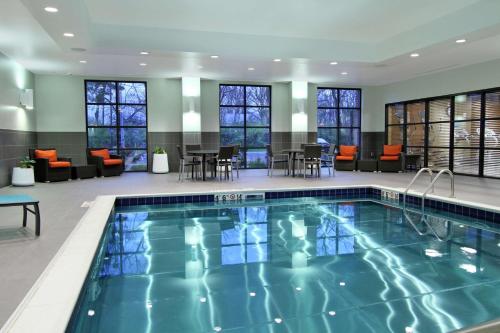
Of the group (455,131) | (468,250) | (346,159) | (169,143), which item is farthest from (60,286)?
(455,131)

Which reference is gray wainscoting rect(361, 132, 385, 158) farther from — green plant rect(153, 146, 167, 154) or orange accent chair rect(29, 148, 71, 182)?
orange accent chair rect(29, 148, 71, 182)

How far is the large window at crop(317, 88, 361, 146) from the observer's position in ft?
41.9

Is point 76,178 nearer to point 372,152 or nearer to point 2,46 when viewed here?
point 2,46

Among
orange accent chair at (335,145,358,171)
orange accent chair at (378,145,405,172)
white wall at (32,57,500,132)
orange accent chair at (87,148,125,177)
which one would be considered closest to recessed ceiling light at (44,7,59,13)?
white wall at (32,57,500,132)

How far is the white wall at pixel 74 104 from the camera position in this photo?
1050 centimetres

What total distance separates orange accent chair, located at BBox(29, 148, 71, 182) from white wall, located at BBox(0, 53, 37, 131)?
2.52 feet

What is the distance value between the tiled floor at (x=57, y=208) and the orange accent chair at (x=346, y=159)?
274cm

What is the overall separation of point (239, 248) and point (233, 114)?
825 centimetres

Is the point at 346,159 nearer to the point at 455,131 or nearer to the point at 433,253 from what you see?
the point at 455,131

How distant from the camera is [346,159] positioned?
444 inches

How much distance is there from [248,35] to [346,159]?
16.6 ft

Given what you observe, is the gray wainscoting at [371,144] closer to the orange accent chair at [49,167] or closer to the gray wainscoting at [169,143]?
the gray wainscoting at [169,143]

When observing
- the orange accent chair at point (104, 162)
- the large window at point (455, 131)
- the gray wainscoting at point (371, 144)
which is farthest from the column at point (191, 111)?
the large window at point (455, 131)

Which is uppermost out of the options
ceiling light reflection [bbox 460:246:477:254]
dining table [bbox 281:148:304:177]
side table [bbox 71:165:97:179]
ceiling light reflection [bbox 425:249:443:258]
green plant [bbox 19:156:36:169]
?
dining table [bbox 281:148:304:177]
